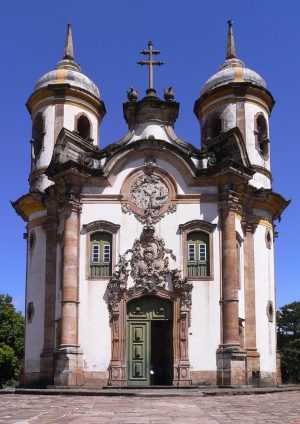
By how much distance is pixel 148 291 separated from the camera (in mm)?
25016

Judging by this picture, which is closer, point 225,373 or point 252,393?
point 252,393

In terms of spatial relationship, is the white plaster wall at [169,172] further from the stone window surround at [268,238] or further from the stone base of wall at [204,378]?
the stone base of wall at [204,378]

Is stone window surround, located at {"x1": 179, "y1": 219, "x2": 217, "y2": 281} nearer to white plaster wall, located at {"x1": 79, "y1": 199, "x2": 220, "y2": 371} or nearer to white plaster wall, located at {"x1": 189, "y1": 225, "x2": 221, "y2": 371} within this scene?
white plaster wall, located at {"x1": 79, "y1": 199, "x2": 220, "y2": 371}

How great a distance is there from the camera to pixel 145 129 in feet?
89.2

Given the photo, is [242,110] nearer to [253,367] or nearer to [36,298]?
[253,367]

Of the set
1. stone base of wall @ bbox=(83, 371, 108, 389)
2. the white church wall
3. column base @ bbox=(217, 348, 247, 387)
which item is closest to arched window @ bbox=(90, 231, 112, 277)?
stone base of wall @ bbox=(83, 371, 108, 389)

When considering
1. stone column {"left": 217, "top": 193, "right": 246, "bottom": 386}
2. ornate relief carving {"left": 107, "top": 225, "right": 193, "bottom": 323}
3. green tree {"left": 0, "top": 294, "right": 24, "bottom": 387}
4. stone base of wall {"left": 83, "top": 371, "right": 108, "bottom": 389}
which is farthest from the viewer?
green tree {"left": 0, "top": 294, "right": 24, "bottom": 387}

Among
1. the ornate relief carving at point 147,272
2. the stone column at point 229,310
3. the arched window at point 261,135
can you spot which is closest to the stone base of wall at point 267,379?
the stone column at point 229,310

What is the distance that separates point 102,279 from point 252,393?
23.7ft

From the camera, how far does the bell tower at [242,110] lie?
30016 millimetres

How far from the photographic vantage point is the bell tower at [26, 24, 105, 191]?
30.3 meters

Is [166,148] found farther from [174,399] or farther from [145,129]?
[174,399]

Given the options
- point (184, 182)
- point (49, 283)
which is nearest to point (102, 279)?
point (49, 283)

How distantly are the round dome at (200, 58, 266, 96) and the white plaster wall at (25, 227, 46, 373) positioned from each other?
10.8 metres
